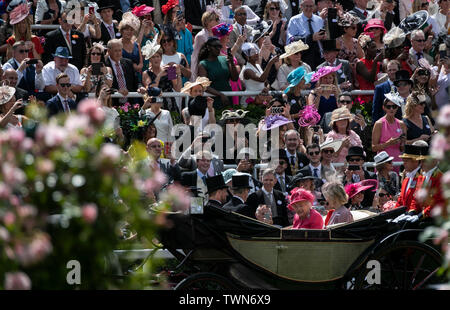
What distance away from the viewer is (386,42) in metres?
16.3

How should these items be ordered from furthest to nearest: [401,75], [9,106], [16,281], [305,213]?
[401,75] → [9,106] → [305,213] → [16,281]

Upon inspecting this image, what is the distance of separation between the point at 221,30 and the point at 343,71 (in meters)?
1.82

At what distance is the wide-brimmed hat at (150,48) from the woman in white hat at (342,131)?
2544 mm

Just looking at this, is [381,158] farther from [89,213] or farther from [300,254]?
[89,213]

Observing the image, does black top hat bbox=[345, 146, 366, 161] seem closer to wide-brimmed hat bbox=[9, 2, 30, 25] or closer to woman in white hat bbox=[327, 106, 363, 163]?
woman in white hat bbox=[327, 106, 363, 163]

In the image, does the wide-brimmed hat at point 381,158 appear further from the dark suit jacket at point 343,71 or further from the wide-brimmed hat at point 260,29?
the wide-brimmed hat at point 260,29

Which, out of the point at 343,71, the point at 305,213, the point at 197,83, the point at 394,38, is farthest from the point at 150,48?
the point at 305,213

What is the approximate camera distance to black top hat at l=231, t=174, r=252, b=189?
1220 centimetres

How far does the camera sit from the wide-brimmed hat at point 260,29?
53.3 feet

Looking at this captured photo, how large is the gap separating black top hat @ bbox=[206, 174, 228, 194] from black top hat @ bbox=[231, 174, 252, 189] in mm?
300

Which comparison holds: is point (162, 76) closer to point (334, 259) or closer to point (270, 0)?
point (270, 0)

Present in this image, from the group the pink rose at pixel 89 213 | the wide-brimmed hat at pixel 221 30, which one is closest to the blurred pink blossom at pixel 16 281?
the pink rose at pixel 89 213

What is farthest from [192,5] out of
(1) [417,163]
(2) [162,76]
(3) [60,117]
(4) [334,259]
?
(3) [60,117]

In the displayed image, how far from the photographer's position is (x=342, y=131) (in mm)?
14125
